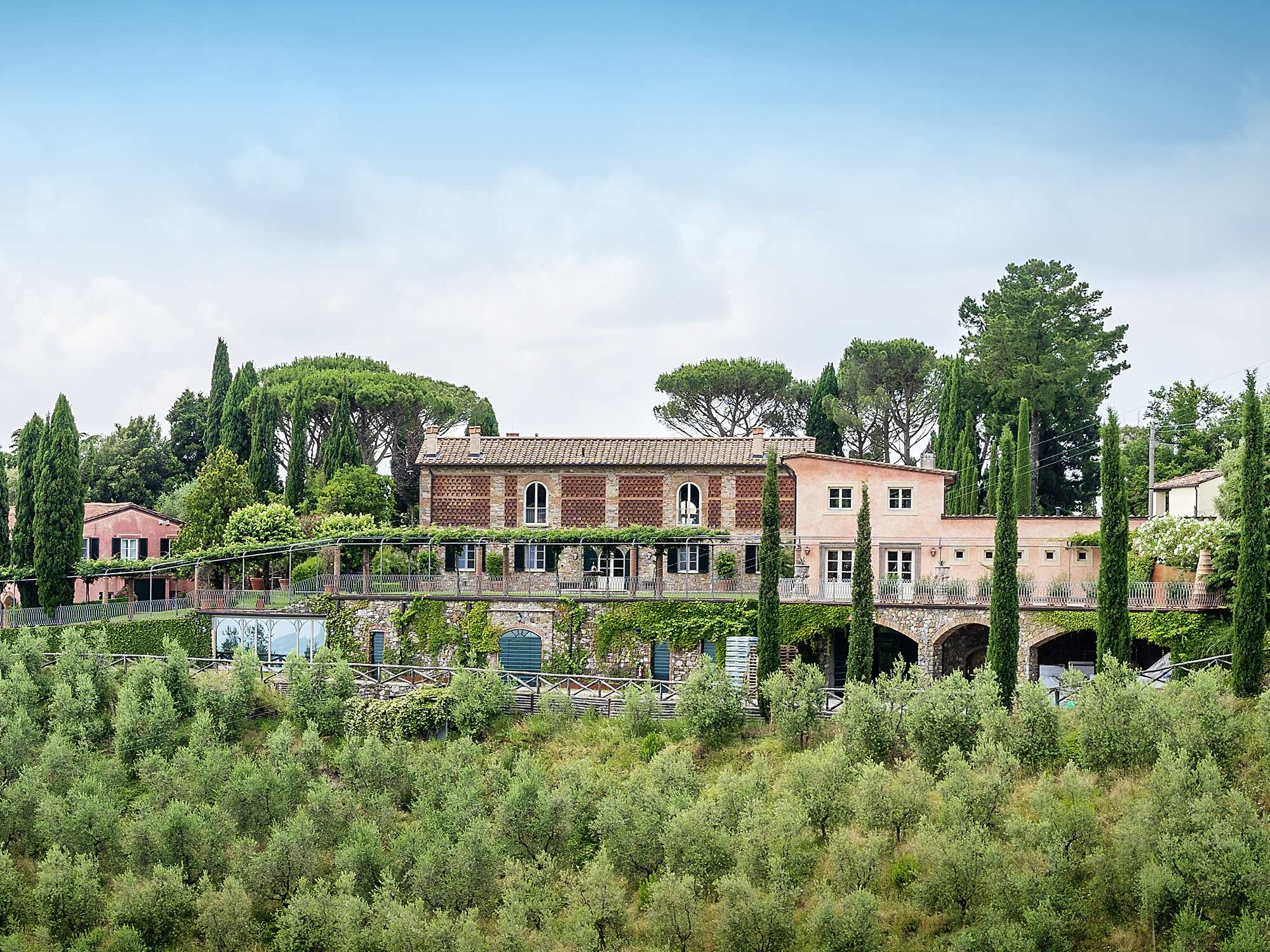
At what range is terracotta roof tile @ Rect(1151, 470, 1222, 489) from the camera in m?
36.1

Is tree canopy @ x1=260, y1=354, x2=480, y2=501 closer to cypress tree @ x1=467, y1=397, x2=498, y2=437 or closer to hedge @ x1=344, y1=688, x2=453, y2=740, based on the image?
cypress tree @ x1=467, y1=397, x2=498, y2=437

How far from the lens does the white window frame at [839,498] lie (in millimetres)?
36969

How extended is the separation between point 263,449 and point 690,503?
76.3ft

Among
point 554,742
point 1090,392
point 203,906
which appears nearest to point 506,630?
point 554,742

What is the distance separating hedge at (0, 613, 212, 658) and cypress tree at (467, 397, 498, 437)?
2304cm

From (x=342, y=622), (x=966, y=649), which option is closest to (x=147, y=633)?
(x=342, y=622)

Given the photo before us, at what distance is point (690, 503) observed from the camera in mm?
40594

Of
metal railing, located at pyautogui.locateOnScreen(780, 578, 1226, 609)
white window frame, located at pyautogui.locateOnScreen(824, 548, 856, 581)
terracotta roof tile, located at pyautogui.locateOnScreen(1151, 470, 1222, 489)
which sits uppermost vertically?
terracotta roof tile, located at pyautogui.locateOnScreen(1151, 470, 1222, 489)

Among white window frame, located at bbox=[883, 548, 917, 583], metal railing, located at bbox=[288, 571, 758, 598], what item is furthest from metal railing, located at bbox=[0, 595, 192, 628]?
white window frame, located at bbox=[883, 548, 917, 583]

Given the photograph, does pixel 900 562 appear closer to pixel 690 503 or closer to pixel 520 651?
pixel 690 503

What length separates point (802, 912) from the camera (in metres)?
19.1

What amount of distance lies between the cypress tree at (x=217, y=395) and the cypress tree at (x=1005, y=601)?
40.5 m

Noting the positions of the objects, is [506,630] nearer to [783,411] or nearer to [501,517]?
[501,517]

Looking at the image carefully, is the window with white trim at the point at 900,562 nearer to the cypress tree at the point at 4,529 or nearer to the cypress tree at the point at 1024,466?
the cypress tree at the point at 1024,466
